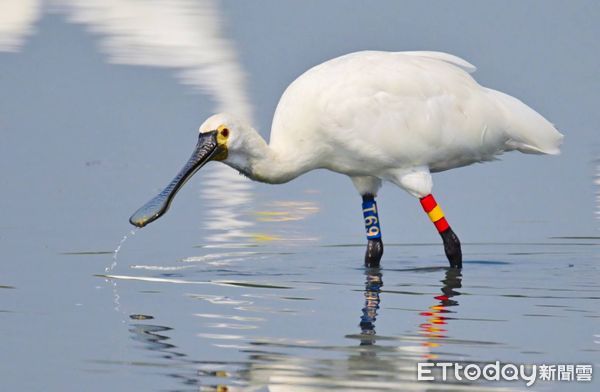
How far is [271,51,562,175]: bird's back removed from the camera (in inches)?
490

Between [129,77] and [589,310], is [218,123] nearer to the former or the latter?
[589,310]

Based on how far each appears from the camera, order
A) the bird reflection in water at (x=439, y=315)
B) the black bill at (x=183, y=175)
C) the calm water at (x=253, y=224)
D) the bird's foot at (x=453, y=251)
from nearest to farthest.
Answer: the calm water at (x=253, y=224)
the bird reflection in water at (x=439, y=315)
the black bill at (x=183, y=175)
the bird's foot at (x=453, y=251)

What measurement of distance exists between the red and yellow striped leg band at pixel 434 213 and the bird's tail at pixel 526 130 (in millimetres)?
810

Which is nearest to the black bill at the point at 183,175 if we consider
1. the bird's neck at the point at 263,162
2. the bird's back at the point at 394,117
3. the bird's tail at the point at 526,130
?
the bird's neck at the point at 263,162

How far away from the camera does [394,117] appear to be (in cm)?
1267

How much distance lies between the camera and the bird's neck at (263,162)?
40.7 ft

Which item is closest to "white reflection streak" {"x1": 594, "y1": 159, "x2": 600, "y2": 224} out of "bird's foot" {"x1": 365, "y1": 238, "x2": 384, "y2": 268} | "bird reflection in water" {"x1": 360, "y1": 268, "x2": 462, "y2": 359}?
"bird's foot" {"x1": 365, "y1": 238, "x2": 384, "y2": 268}

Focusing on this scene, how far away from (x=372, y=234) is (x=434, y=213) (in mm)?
442

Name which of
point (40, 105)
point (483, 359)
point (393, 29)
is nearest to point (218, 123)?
point (483, 359)

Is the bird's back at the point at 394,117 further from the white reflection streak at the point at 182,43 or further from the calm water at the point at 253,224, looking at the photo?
the white reflection streak at the point at 182,43

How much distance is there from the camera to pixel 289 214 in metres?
14.6

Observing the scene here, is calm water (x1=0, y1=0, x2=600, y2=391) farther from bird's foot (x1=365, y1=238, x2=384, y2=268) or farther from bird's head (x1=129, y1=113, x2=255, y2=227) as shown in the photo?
bird's head (x1=129, y1=113, x2=255, y2=227)

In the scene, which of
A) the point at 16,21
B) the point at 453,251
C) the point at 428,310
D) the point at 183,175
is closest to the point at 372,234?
the point at 453,251

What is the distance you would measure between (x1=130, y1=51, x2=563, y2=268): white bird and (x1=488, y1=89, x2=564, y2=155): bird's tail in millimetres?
10
